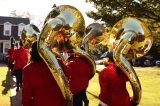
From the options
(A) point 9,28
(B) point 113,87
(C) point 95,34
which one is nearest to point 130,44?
(B) point 113,87

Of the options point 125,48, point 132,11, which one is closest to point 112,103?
point 125,48

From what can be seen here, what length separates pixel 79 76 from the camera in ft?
26.9

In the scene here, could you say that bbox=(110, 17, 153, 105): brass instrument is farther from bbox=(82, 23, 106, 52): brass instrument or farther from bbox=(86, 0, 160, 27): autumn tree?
bbox=(86, 0, 160, 27): autumn tree

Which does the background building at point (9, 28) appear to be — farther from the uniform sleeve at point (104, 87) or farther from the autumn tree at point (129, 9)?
the uniform sleeve at point (104, 87)

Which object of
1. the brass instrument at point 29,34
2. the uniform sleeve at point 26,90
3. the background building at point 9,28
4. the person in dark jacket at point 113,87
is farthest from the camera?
the background building at point 9,28

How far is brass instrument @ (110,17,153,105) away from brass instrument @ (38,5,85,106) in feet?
2.38

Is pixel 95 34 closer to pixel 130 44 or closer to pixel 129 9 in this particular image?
pixel 130 44

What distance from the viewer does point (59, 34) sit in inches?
255

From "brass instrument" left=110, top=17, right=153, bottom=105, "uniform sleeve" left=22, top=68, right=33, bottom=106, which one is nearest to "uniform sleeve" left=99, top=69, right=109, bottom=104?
"brass instrument" left=110, top=17, right=153, bottom=105

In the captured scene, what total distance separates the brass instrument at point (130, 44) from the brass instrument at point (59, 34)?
0.73 metres

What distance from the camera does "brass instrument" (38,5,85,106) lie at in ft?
17.3

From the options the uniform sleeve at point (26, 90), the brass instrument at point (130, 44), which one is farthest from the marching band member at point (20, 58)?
the uniform sleeve at point (26, 90)

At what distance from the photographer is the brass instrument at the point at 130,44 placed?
6.03 meters

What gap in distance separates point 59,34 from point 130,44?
1047 mm
